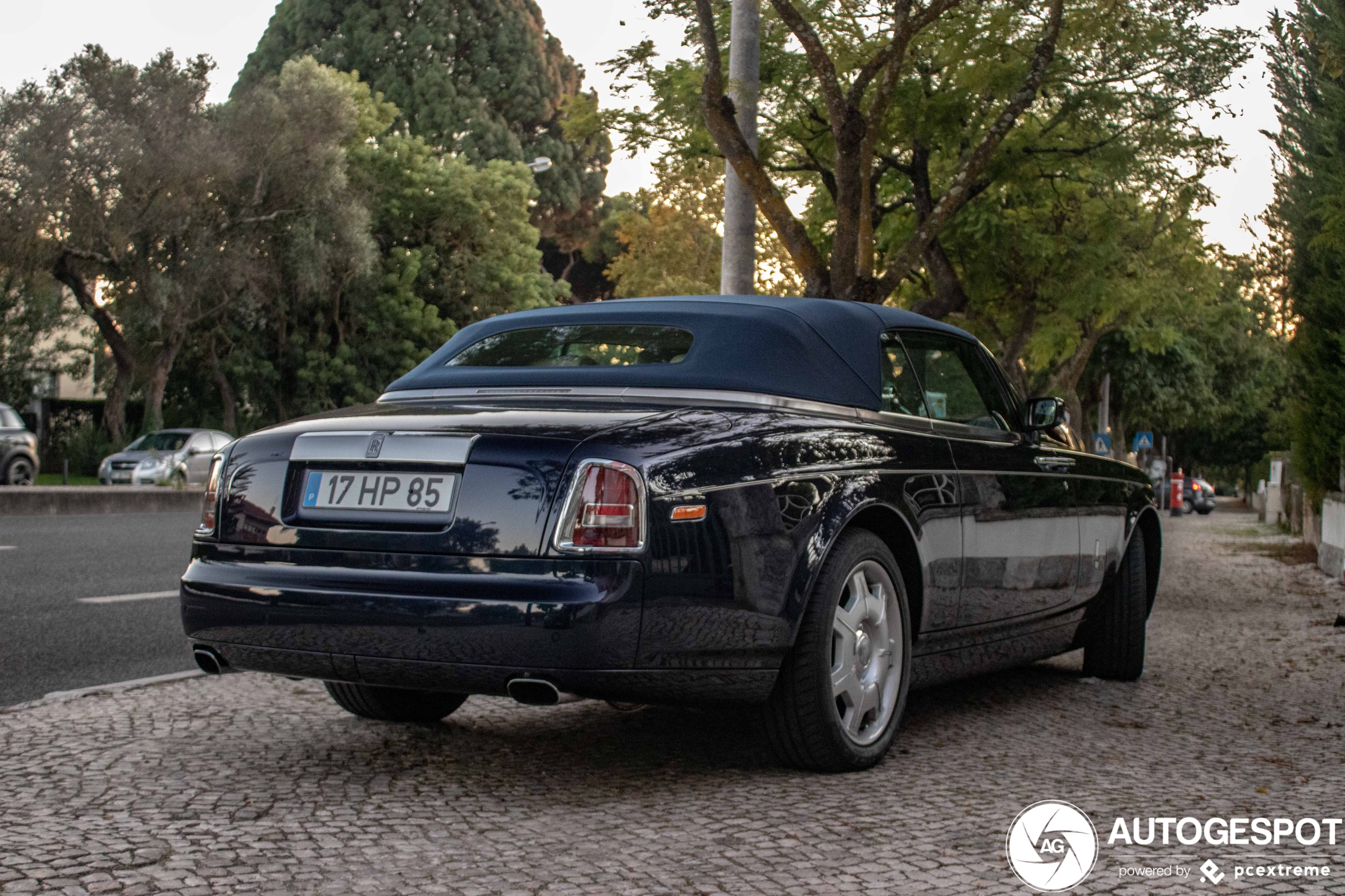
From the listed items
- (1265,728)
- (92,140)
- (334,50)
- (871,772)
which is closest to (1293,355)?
(1265,728)

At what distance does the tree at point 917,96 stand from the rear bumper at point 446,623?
773cm

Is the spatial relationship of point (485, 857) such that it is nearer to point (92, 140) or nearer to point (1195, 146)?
point (1195, 146)

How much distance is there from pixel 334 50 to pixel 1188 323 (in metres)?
34.0

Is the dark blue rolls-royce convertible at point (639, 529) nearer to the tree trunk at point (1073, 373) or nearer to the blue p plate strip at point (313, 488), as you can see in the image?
the blue p plate strip at point (313, 488)

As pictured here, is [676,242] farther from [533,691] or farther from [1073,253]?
[533,691]

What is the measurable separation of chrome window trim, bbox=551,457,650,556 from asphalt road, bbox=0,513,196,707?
10.5 ft

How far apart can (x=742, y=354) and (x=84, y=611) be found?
5850 millimetres

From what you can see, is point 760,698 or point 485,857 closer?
point 485,857

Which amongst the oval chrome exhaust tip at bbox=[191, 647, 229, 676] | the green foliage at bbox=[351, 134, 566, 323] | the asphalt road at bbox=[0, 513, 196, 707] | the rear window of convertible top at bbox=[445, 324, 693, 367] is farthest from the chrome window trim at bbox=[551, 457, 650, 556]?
the green foliage at bbox=[351, 134, 566, 323]

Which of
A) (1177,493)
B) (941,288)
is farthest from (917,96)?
(1177,493)

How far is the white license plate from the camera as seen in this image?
13.5 feet

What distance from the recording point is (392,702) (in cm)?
533

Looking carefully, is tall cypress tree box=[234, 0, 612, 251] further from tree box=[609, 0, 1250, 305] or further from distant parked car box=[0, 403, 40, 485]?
tree box=[609, 0, 1250, 305]

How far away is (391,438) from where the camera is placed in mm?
4211
